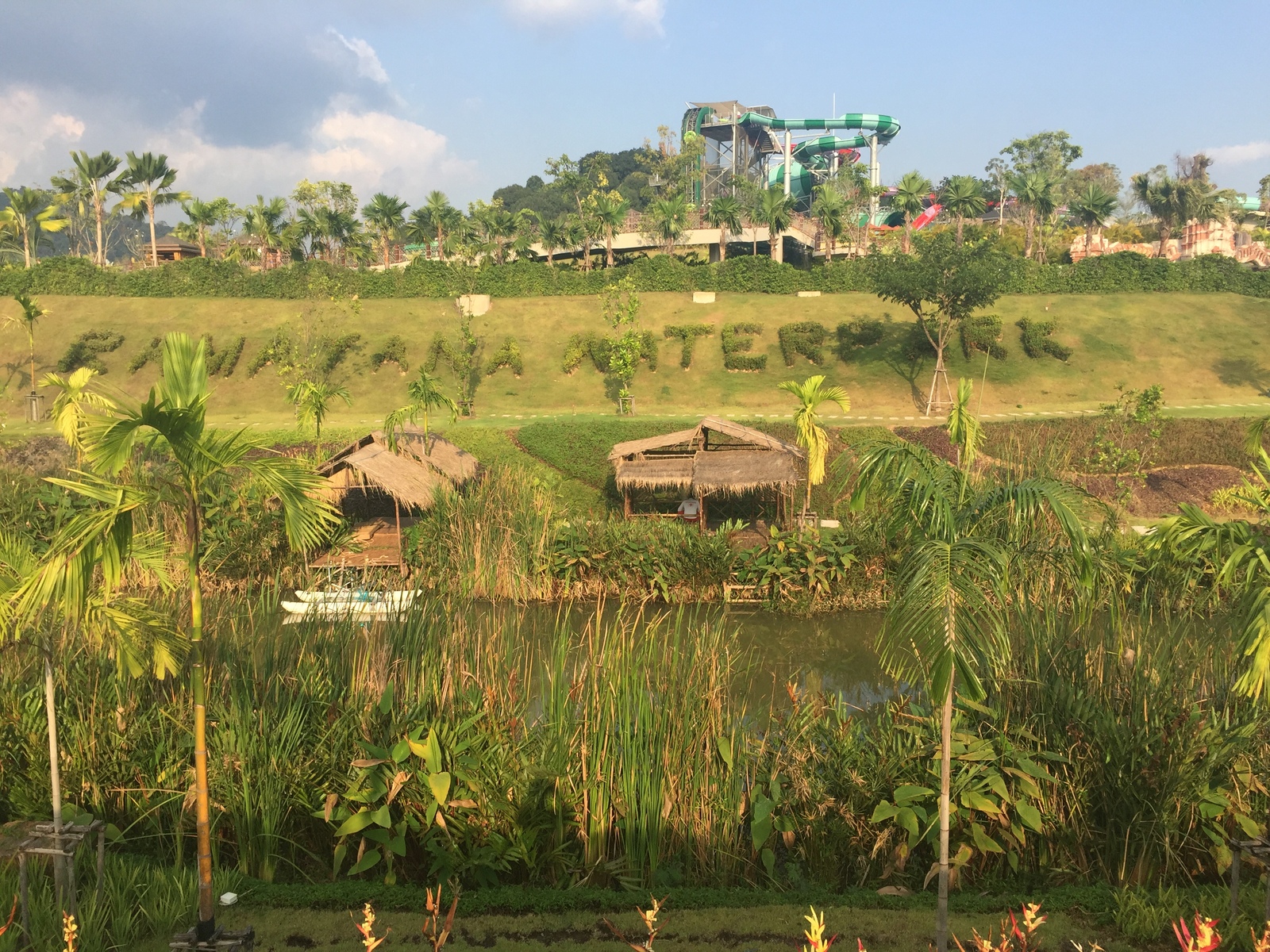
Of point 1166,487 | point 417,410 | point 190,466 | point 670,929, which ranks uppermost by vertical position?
point 190,466

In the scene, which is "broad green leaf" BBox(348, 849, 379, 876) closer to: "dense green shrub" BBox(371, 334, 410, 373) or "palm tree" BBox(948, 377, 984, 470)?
"palm tree" BBox(948, 377, 984, 470)

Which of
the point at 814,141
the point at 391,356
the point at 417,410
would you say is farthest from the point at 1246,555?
the point at 814,141

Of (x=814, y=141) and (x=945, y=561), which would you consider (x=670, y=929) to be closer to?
(x=945, y=561)

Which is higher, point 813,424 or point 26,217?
point 26,217

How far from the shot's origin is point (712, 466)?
1617cm

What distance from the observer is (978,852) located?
6062mm

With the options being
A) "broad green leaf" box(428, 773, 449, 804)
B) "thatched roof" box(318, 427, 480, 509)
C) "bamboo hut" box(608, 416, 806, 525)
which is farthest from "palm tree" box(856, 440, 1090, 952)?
"thatched roof" box(318, 427, 480, 509)

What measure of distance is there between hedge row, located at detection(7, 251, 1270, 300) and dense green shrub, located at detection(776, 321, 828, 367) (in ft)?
17.2

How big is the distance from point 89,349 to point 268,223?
16.2 m

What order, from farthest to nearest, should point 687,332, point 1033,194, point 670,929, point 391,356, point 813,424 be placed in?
point 1033,194 → point 687,332 → point 391,356 → point 813,424 → point 670,929

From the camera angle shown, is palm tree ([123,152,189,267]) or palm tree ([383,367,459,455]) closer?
palm tree ([383,367,459,455])

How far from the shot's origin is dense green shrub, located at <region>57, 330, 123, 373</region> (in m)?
33.4

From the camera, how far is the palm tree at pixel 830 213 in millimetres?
46688

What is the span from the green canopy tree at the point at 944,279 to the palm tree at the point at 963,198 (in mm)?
19946
